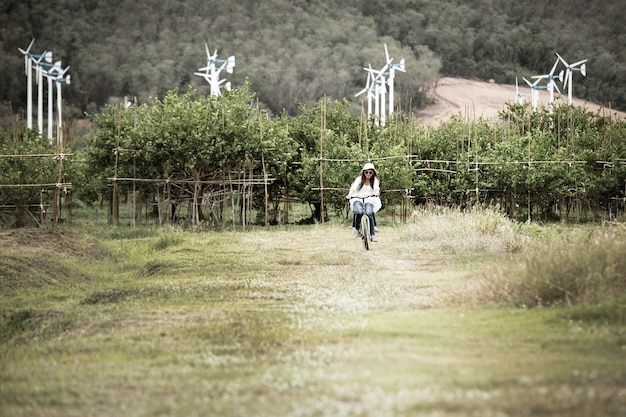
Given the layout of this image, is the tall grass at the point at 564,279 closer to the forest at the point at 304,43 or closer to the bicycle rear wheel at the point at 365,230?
the bicycle rear wheel at the point at 365,230

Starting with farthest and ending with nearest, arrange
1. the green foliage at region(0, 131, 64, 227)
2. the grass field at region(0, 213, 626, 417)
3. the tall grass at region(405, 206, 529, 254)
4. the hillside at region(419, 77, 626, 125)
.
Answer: the hillside at region(419, 77, 626, 125) < the green foliage at region(0, 131, 64, 227) < the tall grass at region(405, 206, 529, 254) < the grass field at region(0, 213, 626, 417)

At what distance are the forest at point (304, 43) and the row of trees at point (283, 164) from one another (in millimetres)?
62213

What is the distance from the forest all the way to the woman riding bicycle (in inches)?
2921

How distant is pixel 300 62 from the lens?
109938mm

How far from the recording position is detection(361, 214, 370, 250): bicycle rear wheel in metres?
17.4

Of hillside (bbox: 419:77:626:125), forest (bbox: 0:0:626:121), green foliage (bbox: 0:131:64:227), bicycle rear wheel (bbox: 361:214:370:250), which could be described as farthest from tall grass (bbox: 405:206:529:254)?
hillside (bbox: 419:77:626:125)

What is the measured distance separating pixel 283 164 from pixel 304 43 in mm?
93736

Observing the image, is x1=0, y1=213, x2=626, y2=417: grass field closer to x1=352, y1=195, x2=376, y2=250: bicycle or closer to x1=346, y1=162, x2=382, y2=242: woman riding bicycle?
x1=352, y1=195, x2=376, y2=250: bicycle

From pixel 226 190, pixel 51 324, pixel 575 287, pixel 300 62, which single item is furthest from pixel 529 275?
pixel 300 62

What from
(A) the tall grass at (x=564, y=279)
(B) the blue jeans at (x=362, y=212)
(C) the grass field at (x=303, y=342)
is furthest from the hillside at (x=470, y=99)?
(A) the tall grass at (x=564, y=279)

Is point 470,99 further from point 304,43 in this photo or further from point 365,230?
point 365,230

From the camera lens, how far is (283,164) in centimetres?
2712

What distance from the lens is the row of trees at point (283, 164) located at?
26047 mm

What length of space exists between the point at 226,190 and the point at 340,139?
387 centimetres
